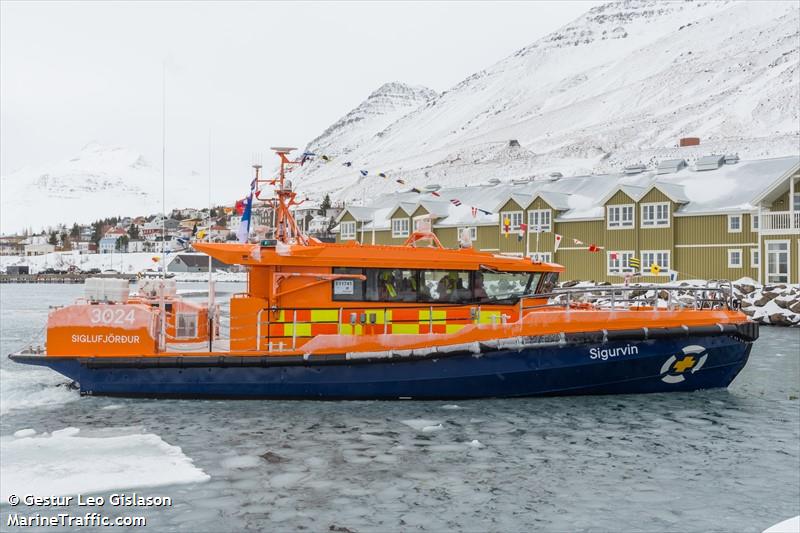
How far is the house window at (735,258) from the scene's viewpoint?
121 ft

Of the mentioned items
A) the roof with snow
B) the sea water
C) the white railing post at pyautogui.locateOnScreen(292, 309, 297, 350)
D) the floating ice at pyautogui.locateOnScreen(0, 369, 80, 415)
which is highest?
the roof with snow

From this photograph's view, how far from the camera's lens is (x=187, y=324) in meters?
14.2

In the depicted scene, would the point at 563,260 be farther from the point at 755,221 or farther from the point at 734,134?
the point at 734,134

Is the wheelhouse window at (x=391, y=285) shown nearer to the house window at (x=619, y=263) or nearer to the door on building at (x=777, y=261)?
the door on building at (x=777, y=261)

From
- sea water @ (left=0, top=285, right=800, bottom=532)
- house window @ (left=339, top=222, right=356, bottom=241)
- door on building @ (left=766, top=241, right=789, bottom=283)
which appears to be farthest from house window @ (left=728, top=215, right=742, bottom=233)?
house window @ (left=339, top=222, right=356, bottom=241)

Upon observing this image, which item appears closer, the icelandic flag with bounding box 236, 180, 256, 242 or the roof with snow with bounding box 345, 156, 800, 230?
the icelandic flag with bounding box 236, 180, 256, 242

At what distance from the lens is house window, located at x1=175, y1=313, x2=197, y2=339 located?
14164mm

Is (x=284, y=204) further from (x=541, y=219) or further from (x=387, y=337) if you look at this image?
(x=541, y=219)

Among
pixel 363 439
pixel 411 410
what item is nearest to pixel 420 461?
pixel 363 439

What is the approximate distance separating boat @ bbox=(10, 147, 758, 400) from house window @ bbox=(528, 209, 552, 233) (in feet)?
102

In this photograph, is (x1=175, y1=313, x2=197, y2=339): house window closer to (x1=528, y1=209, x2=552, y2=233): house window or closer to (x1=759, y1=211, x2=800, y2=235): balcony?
(x1=759, y1=211, x2=800, y2=235): balcony

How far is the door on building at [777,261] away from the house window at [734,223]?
2021 millimetres

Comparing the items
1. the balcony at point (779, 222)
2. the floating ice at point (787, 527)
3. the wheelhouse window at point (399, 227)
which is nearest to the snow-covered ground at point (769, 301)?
the balcony at point (779, 222)

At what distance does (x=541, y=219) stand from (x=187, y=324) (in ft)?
109
